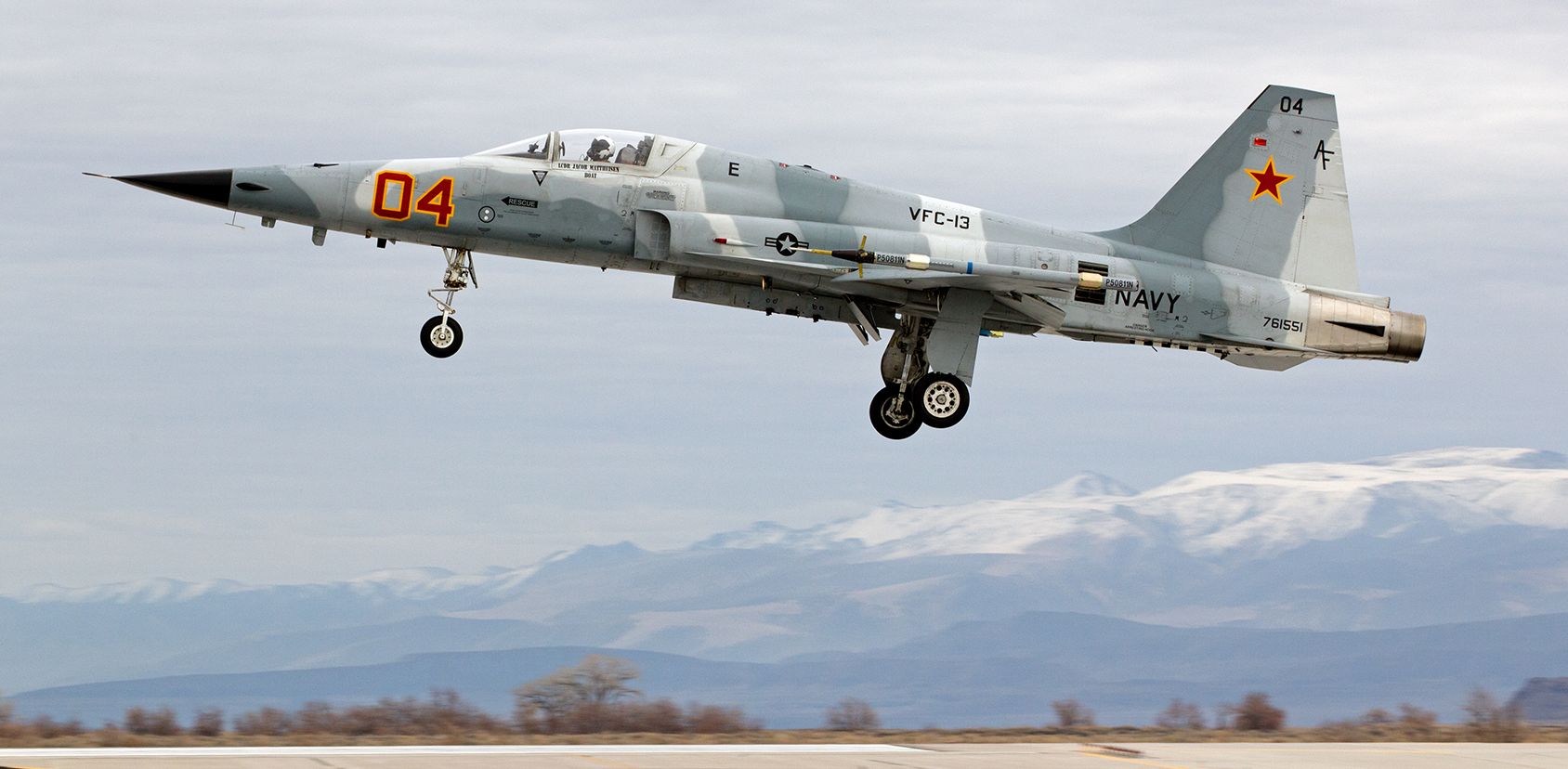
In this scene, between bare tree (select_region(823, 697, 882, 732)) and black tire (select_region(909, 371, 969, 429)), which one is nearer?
black tire (select_region(909, 371, 969, 429))

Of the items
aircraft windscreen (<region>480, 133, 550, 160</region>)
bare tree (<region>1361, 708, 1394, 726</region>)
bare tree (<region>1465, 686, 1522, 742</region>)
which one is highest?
aircraft windscreen (<region>480, 133, 550, 160</region>)

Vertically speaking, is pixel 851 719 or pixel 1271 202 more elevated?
pixel 1271 202

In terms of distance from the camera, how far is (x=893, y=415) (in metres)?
27.7

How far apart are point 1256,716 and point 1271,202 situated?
11533mm

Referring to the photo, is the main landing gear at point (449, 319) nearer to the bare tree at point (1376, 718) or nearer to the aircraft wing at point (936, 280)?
the aircraft wing at point (936, 280)

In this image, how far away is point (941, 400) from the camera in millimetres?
26656

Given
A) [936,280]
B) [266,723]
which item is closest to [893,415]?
[936,280]

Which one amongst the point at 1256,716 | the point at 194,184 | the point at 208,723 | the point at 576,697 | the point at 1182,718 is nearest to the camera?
the point at 194,184

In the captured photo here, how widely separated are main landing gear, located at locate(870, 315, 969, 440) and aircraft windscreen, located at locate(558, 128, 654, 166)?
500 centimetres

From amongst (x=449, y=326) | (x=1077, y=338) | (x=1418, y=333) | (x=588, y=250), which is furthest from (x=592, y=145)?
(x=1418, y=333)

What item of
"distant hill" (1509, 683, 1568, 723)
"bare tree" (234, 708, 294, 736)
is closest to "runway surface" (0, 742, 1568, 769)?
"bare tree" (234, 708, 294, 736)

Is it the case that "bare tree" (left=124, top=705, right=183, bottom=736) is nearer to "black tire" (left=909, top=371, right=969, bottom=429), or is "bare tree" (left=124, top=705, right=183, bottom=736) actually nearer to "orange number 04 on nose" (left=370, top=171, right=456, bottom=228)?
"orange number 04 on nose" (left=370, top=171, right=456, bottom=228)

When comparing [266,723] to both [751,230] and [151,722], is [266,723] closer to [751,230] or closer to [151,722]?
[151,722]

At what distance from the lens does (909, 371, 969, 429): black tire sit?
26625 mm
